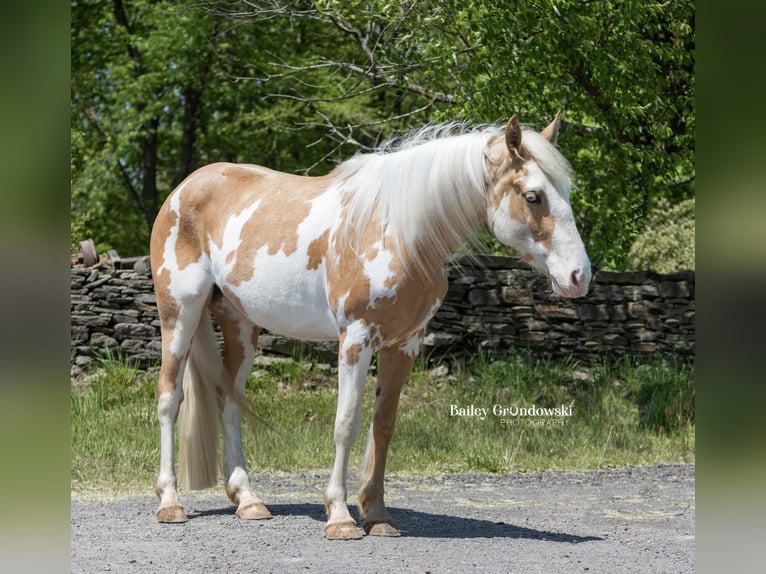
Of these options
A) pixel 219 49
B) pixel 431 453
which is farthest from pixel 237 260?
pixel 219 49

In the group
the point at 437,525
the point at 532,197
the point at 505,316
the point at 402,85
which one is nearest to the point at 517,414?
the point at 505,316

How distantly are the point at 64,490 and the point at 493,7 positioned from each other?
200 inches

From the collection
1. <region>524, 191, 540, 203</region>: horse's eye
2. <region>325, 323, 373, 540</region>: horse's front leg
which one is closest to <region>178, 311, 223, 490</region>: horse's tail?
<region>325, 323, 373, 540</region>: horse's front leg

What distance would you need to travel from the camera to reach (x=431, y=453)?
5988 mm

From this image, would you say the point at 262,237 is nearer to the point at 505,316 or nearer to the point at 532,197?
the point at 532,197

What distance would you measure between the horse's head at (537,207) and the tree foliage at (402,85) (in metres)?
2.63

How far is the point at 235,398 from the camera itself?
4.51m

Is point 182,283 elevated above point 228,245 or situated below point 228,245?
below

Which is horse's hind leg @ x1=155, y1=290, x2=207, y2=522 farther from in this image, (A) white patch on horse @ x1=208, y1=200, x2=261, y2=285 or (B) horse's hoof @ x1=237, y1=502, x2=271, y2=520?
(B) horse's hoof @ x1=237, y1=502, x2=271, y2=520

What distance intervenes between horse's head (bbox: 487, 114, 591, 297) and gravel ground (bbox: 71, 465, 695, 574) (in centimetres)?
117

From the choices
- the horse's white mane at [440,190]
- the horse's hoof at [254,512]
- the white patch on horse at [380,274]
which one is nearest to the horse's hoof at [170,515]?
the horse's hoof at [254,512]

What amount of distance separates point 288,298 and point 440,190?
0.85 meters

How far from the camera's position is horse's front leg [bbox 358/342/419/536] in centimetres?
403
